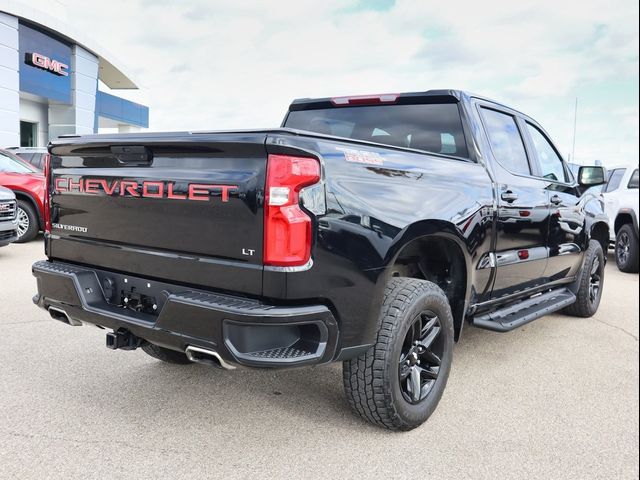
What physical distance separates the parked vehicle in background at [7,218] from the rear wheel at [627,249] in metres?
9.00

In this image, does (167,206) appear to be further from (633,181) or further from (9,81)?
(9,81)

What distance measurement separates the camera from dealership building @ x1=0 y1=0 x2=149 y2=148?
21.1m

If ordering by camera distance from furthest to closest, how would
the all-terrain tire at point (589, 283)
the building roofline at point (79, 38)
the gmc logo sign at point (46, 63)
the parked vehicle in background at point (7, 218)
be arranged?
the gmc logo sign at point (46, 63) < the building roofline at point (79, 38) < the parked vehicle in background at point (7, 218) < the all-terrain tire at point (589, 283)

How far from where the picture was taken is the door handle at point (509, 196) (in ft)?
12.3

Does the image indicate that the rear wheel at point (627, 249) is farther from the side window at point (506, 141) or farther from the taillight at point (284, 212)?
the taillight at point (284, 212)

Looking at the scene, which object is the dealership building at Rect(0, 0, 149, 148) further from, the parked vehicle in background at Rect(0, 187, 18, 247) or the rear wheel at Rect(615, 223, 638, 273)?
the rear wheel at Rect(615, 223, 638, 273)

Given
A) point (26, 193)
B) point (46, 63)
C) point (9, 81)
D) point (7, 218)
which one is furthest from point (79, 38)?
point (7, 218)

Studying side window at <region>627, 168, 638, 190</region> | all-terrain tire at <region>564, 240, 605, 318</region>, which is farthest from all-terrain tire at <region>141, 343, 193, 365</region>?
side window at <region>627, 168, 638, 190</region>

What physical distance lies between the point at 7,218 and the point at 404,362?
6721 millimetres

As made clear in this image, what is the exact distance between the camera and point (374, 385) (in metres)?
2.74

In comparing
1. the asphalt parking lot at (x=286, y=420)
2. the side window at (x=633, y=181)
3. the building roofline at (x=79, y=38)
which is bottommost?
the asphalt parking lot at (x=286, y=420)

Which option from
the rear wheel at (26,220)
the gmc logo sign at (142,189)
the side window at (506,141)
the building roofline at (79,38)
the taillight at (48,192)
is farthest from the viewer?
the building roofline at (79,38)

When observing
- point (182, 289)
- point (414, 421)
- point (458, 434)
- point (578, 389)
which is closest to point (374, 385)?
point (414, 421)

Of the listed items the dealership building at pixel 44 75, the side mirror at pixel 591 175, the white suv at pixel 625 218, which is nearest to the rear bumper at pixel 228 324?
the side mirror at pixel 591 175
